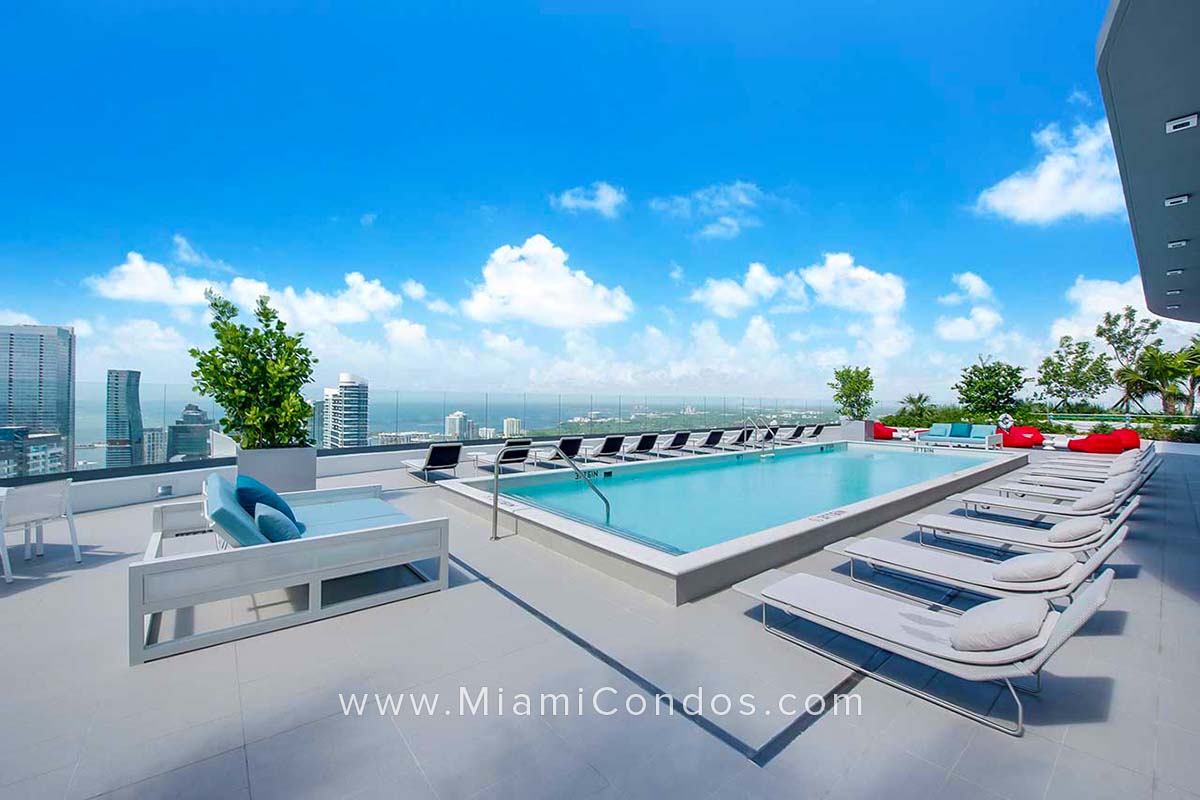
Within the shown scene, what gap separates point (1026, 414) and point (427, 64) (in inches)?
849

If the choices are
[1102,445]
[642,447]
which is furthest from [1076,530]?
[1102,445]

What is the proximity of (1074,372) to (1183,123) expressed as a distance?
1349 inches

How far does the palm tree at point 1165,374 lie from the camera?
22.8 m

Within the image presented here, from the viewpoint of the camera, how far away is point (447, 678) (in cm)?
221

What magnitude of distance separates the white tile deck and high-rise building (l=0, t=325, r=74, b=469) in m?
4.28

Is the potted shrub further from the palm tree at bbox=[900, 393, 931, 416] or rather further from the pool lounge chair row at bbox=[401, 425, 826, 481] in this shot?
the palm tree at bbox=[900, 393, 931, 416]

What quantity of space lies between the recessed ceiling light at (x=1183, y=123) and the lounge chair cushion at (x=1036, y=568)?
3326 mm

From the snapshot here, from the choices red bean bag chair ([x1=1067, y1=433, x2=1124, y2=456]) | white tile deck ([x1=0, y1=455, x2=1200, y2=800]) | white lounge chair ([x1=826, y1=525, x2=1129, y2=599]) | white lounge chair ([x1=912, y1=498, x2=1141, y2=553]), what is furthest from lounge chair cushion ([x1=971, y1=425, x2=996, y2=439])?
white lounge chair ([x1=826, y1=525, x2=1129, y2=599])

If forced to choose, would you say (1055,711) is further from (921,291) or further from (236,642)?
(921,291)

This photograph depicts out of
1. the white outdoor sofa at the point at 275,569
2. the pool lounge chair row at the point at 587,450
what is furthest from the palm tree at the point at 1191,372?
the white outdoor sofa at the point at 275,569

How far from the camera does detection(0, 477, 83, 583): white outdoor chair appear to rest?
3.33 meters

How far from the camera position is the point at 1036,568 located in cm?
275

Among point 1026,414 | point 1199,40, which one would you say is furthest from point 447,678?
point 1026,414

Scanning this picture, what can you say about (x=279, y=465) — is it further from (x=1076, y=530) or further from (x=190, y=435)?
(x=1076, y=530)
